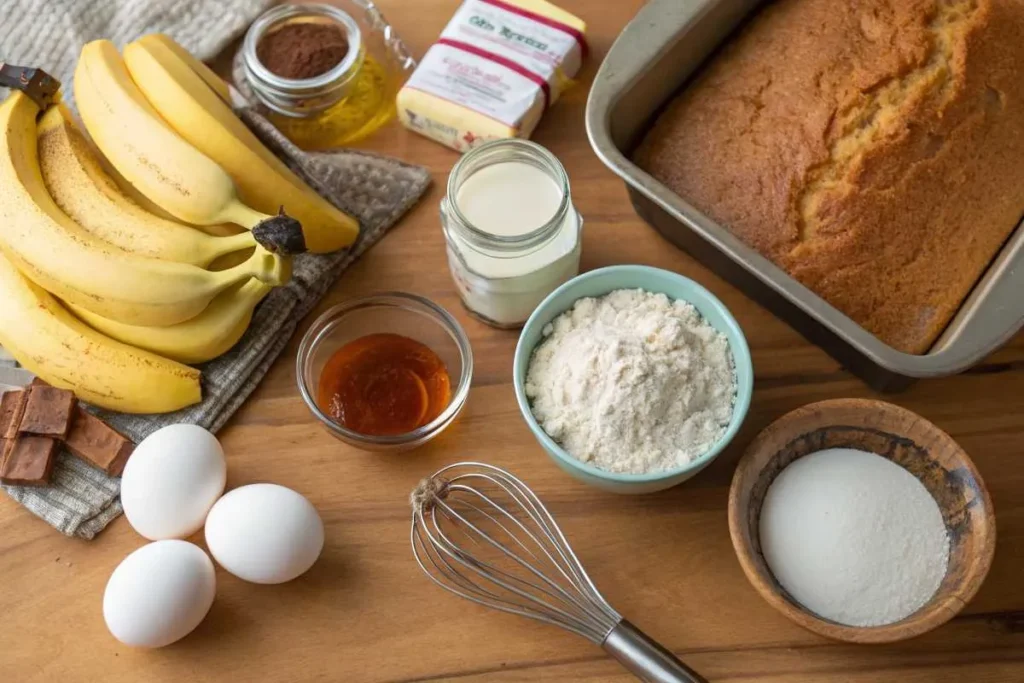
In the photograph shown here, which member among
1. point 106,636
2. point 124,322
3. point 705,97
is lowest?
point 106,636

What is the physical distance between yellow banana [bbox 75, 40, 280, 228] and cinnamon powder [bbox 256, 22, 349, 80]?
213mm

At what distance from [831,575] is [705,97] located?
584 mm

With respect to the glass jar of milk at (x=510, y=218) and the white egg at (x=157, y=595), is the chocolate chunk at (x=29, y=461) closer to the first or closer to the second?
the white egg at (x=157, y=595)

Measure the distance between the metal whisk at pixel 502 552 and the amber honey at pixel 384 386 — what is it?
0.08m

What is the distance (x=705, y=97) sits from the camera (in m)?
1.18

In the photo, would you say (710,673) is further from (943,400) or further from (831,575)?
(943,400)

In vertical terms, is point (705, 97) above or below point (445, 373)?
above

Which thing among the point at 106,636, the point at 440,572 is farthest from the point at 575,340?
the point at 106,636

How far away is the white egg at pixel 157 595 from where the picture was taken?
0.98m

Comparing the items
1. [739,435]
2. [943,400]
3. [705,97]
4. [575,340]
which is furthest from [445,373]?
[943,400]

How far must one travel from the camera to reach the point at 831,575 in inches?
38.9

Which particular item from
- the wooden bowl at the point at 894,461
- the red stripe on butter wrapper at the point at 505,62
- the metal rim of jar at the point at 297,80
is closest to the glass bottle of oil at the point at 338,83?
the metal rim of jar at the point at 297,80

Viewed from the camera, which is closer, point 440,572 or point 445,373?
point 440,572

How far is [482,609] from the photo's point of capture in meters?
1.07
